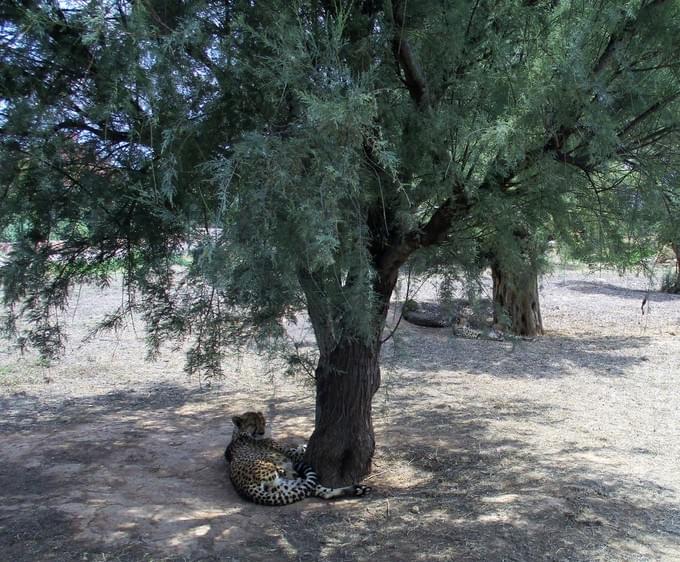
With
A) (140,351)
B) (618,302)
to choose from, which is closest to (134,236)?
(140,351)

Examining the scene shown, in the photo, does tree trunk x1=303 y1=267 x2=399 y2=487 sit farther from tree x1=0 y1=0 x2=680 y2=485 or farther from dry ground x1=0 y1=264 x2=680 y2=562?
tree x1=0 y1=0 x2=680 y2=485

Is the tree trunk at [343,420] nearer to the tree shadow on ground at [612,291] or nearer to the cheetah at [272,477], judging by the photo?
the cheetah at [272,477]

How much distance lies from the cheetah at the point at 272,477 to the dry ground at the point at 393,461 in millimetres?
149

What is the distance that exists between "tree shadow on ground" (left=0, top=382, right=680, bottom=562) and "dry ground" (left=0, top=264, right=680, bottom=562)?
0.06 feet

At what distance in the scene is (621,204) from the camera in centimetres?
413

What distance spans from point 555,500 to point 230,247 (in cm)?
337

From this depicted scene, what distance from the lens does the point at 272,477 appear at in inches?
205

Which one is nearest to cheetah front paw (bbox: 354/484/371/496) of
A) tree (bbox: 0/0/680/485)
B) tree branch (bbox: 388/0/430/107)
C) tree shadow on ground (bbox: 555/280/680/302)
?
tree (bbox: 0/0/680/485)

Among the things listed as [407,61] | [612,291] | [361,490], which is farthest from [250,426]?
[612,291]

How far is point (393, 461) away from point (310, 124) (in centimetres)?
395

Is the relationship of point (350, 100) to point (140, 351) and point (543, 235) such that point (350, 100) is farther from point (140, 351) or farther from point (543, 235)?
point (140, 351)

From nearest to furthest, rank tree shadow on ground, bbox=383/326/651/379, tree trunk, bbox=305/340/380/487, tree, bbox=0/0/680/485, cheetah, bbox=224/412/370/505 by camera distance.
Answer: tree, bbox=0/0/680/485
cheetah, bbox=224/412/370/505
tree trunk, bbox=305/340/380/487
tree shadow on ground, bbox=383/326/651/379

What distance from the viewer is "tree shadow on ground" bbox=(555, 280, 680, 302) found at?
57.3 ft

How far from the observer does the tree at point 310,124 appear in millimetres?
2785
